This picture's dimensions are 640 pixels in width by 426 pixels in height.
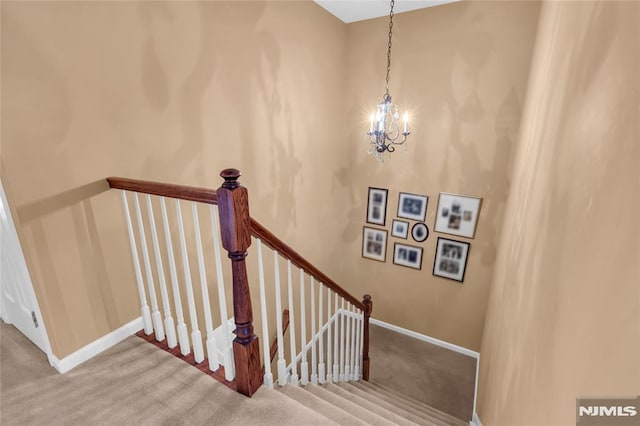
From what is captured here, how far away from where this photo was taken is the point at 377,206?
4.32m

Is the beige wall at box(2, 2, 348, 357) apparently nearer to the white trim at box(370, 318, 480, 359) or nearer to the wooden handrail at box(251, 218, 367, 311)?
A: the wooden handrail at box(251, 218, 367, 311)

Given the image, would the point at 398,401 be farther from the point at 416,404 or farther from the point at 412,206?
the point at 412,206

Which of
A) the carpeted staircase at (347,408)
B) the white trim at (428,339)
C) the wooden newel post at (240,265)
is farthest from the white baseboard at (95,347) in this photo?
the white trim at (428,339)

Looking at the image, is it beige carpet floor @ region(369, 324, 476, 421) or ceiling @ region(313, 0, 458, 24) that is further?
beige carpet floor @ region(369, 324, 476, 421)

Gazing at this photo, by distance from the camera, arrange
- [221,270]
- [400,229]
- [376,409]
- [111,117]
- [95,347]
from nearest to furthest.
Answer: [221,270]
[111,117]
[95,347]
[376,409]
[400,229]

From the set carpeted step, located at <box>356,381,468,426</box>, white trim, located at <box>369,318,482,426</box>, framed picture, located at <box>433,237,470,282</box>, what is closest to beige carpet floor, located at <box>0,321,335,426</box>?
carpeted step, located at <box>356,381,468,426</box>

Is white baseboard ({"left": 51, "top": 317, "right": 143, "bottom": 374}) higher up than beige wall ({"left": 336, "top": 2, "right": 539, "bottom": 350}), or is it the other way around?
beige wall ({"left": 336, "top": 2, "right": 539, "bottom": 350})

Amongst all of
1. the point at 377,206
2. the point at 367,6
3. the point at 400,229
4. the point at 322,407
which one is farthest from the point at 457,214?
the point at 322,407

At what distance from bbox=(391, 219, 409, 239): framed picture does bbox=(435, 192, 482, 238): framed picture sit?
1.32ft

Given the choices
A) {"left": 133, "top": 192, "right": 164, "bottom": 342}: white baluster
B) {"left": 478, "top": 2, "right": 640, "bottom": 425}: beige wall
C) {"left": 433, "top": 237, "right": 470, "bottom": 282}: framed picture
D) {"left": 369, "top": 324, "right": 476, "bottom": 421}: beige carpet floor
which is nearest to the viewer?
{"left": 478, "top": 2, "right": 640, "bottom": 425}: beige wall

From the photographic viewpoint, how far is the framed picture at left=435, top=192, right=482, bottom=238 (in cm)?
369

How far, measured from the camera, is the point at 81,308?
68.2 inches

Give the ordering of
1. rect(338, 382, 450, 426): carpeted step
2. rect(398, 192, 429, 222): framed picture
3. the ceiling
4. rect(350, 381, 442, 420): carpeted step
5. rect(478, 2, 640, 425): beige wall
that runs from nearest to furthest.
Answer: rect(478, 2, 640, 425): beige wall, rect(338, 382, 450, 426): carpeted step, rect(350, 381, 442, 420): carpeted step, the ceiling, rect(398, 192, 429, 222): framed picture

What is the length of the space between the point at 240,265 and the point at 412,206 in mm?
3082
